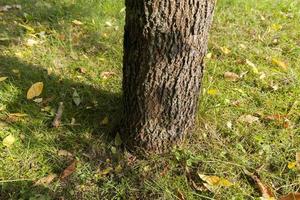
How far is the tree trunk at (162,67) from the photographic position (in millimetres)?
1877

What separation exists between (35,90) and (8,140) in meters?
0.50

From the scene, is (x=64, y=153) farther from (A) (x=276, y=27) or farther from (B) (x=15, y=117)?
(A) (x=276, y=27)

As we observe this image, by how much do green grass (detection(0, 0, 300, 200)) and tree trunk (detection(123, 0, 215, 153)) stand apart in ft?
0.66

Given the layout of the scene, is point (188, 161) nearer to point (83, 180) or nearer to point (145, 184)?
point (145, 184)

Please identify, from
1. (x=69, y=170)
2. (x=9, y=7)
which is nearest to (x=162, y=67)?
(x=69, y=170)

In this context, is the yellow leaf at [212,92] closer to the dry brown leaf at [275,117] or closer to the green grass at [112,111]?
the green grass at [112,111]

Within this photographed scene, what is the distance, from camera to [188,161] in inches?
91.7

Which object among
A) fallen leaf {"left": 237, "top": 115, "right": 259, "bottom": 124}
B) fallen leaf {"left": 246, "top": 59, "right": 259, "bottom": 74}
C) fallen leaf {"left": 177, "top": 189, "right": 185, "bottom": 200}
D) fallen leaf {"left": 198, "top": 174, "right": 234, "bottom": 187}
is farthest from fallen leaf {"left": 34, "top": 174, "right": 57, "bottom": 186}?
A: fallen leaf {"left": 246, "top": 59, "right": 259, "bottom": 74}

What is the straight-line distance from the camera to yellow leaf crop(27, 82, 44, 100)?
2.69 metres

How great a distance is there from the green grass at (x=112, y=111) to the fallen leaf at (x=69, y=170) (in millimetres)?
26

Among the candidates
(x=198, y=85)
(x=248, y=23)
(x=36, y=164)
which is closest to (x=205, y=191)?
(x=198, y=85)

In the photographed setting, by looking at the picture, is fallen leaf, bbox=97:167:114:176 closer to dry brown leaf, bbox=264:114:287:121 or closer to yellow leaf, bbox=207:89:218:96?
yellow leaf, bbox=207:89:218:96

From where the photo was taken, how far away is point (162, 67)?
2033 millimetres

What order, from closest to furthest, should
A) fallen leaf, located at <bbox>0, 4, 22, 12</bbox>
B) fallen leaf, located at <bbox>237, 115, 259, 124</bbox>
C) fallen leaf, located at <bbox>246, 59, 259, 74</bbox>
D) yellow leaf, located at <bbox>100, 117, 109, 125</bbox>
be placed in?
yellow leaf, located at <bbox>100, 117, 109, 125</bbox>
fallen leaf, located at <bbox>237, 115, 259, 124</bbox>
fallen leaf, located at <bbox>246, 59, 259, 74</bbox>
fallen leaf, located at <bbox>0, 4, 22, 12</bbox>
